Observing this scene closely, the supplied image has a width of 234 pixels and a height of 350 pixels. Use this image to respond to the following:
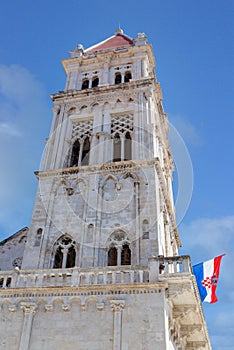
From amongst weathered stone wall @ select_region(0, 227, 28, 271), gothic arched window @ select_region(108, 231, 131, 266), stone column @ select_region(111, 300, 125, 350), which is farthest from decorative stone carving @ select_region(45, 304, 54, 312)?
weathered stone wall @ select_region(0, 227, 28, 271)

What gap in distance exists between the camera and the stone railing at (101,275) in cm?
1633

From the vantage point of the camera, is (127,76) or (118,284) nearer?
(118,284)

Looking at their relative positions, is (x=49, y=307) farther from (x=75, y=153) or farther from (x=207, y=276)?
(x=75, y=153)

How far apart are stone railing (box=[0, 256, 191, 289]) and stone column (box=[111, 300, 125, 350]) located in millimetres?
845

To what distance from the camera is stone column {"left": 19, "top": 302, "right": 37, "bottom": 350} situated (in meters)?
15.3

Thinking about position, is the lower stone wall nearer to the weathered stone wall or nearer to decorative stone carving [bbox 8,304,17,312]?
decorative stone carving [bbox 8,304,17,312]

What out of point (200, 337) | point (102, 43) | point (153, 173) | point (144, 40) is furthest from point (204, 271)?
point (102, 43)

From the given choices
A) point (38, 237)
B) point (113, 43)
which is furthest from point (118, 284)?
point (113, 43)

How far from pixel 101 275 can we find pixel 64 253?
4070 mm

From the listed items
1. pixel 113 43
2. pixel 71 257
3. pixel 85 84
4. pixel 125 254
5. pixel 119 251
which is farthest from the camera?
pixel 113 43

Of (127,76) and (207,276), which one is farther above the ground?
(127,76)

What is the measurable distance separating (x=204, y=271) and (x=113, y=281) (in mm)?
→ 4553

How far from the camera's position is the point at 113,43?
36.0 meters

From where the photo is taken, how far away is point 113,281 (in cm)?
1638
